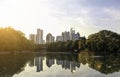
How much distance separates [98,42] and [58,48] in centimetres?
5439

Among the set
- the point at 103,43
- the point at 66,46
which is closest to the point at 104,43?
the point at 103,43

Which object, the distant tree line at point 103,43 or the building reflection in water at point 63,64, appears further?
the distant tree line at point 103,43

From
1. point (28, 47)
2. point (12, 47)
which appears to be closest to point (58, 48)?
point (28, 47)

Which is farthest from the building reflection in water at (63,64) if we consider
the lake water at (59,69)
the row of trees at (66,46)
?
the row of trees at (66,46)

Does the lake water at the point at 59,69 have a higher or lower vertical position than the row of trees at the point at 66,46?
lower

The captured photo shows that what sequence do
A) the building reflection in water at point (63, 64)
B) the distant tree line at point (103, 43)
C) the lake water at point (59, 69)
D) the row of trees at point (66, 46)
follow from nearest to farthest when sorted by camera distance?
the lake water at point (59, 69)
the building reflection in water at point (63, 64)
the distant tree line at point (103, 43)
the row of trees at point (66, 46)

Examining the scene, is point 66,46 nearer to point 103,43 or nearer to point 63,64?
point 103,43

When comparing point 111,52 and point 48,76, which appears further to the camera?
point 111,52

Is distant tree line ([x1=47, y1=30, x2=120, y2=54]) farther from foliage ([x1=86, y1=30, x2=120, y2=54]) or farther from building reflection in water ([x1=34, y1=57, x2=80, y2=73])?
building reflection in water ([x1=34, y1=57, x2=80, y2=73])

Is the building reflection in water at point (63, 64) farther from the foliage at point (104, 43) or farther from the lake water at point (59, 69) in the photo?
the foliage at point (104, 43)

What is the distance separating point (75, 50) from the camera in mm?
146625

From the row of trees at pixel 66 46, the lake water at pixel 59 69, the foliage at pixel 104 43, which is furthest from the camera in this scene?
the row of trees at pixel 66 46

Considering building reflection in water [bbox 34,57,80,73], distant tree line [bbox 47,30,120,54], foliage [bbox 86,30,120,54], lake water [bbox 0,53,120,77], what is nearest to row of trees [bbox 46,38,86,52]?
distant tree line [bbox 47,30,120,54]

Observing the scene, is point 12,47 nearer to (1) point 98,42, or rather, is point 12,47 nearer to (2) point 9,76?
(1) point 98,42
